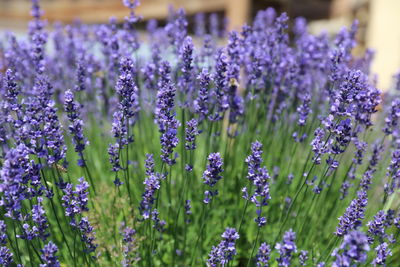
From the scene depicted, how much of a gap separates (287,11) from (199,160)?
18.1 ft

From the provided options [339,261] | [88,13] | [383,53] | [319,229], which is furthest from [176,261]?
[88,13]

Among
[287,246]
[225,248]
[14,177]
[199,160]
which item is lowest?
[287,246]

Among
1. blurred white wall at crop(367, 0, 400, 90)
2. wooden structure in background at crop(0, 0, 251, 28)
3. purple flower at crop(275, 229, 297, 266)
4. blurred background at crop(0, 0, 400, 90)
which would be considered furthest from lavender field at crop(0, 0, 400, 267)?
blurred white wall at crop(367, 0, 400, 90)

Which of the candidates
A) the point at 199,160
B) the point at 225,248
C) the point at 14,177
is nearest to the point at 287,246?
the point at 225,248

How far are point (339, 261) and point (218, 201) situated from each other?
181 centimetres

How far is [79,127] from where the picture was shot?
2.74m

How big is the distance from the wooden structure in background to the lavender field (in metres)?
3.51

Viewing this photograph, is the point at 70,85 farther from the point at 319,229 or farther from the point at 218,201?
the point at 319,229

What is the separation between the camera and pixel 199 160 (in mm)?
4660

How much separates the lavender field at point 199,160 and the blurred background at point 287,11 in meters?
4.30

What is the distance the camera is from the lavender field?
2578mm

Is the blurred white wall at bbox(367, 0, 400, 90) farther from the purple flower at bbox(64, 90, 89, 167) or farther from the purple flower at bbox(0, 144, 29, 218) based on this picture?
the purple flower at bbox(0, 144, 29, 218)

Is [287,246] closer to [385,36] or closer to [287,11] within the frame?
[287,11]

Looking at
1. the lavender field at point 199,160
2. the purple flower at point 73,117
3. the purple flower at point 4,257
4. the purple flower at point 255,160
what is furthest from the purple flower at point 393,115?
the purple flower at point 4,257
